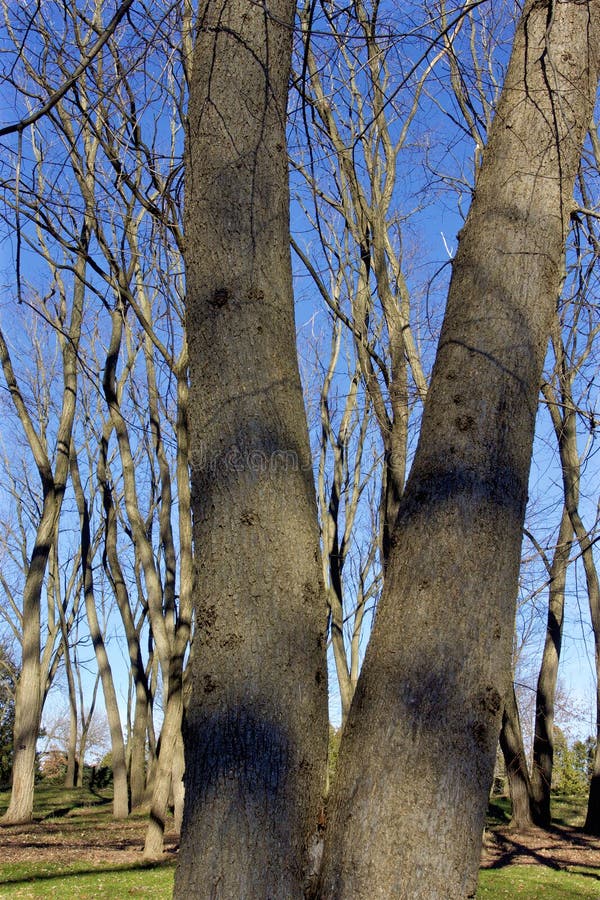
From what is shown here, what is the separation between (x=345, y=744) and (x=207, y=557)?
1.45 feet

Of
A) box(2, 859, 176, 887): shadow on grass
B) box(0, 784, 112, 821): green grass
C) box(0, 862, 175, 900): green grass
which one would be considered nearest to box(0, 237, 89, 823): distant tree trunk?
box(0, 784, 112, 821): green grass

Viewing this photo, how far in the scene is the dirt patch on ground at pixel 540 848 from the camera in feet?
31.9

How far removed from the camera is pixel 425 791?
1274 mm

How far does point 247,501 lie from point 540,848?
11376mm

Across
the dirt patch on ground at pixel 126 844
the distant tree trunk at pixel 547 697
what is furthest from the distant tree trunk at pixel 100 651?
the distant tree trunk at pixel 547 697

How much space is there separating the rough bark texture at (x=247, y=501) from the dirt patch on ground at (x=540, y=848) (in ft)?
31.5

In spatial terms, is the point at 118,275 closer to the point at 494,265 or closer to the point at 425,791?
the point at 494,265

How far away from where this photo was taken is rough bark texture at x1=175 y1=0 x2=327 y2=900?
4.23 feet

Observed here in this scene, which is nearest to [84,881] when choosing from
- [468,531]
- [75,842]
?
[75,842]

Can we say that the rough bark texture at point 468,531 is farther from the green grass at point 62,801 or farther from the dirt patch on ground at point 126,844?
the green grass at point 62,801

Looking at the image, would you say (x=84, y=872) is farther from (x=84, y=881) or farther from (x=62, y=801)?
(x=62, y=801)

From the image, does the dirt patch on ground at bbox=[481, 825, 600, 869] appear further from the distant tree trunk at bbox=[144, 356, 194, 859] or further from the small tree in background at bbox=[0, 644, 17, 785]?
the small tree in background at bbox=[0, 644, 17, 785]

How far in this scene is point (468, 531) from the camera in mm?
1438

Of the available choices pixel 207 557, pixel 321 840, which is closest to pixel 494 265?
pixel 207 557
